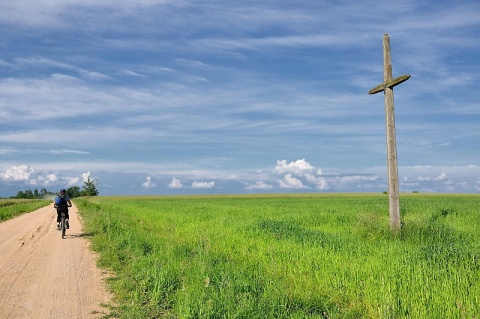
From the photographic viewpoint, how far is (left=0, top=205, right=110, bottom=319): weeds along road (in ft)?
25.5

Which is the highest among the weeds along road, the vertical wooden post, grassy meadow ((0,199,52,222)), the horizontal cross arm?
the horizontal cross arm

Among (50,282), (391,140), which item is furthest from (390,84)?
(50,282)

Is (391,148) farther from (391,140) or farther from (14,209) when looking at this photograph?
(14,209)

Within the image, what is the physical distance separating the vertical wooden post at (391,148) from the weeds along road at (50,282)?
10241 mm

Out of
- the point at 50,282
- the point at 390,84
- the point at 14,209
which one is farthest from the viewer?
the point at 14,209

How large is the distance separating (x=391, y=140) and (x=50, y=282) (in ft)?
39.7

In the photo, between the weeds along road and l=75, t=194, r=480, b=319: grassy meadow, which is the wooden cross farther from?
the weeds along road

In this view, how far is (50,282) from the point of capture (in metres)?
10.0

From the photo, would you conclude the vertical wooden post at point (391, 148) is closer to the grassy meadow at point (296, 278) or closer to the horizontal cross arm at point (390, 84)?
the horizontal cross arm at point (390, 84)

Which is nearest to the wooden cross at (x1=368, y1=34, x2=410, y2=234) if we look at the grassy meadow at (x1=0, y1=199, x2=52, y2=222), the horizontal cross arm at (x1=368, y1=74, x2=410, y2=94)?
the horizontal cross arm at (x1=368, y1=74, x2=410, y2=94)

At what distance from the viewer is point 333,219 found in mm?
21484

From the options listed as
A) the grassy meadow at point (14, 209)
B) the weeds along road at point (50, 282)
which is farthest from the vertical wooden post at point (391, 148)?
the grassy meadow at point (14, 209)

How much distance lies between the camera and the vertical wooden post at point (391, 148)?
1509 centimetres

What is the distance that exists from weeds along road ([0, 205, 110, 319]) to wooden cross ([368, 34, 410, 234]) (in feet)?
33.6
